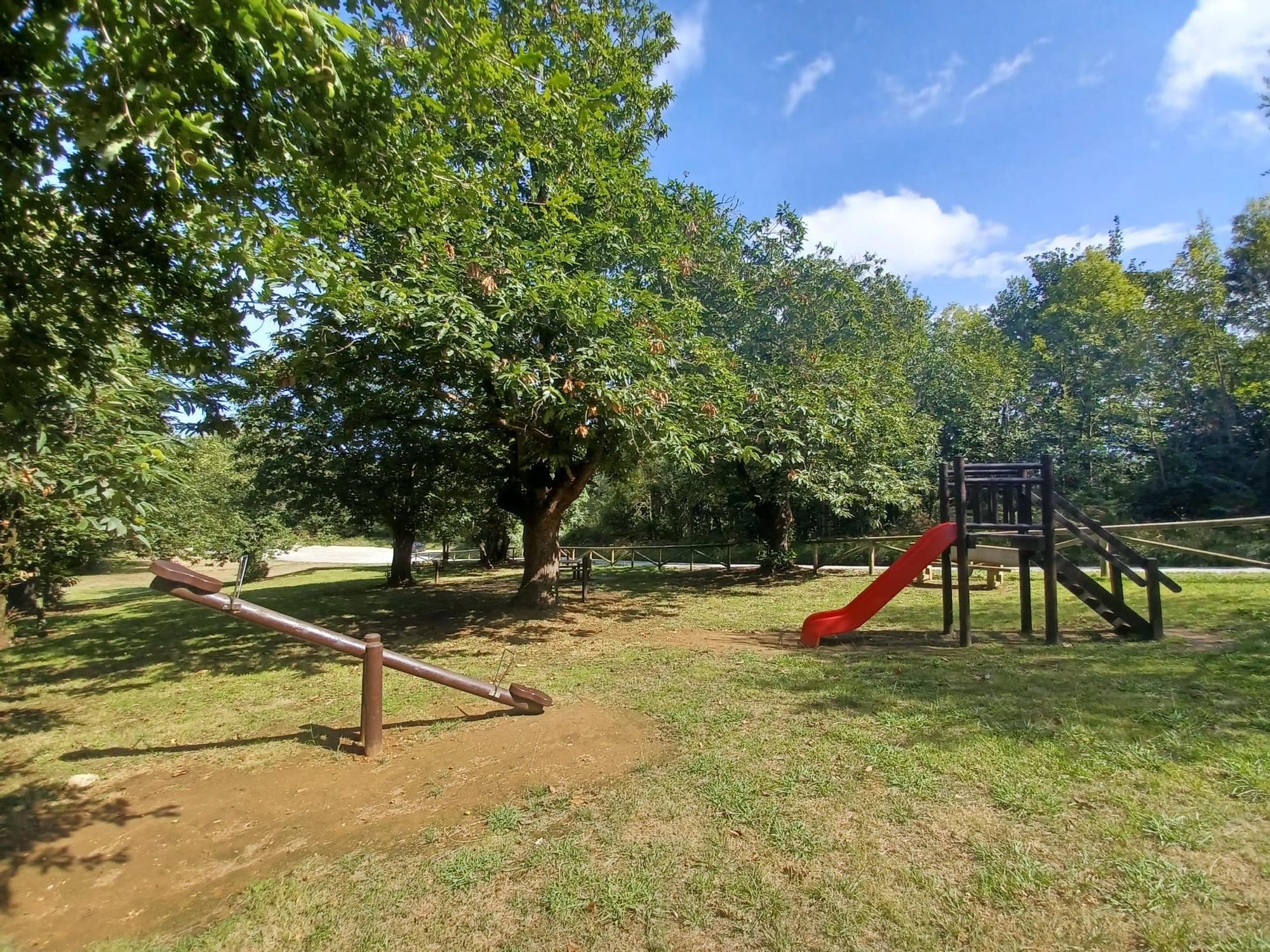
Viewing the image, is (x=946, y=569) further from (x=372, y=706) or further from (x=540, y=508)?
(x=372, y=706)

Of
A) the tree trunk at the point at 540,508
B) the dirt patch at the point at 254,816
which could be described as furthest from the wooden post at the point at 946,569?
the tree trunk at the point at 540,508

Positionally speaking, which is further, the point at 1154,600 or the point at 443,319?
the point at 1154,600

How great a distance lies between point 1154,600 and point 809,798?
647 centimetres

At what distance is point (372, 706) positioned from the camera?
509 cm

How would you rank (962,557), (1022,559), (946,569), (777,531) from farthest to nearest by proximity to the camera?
(777,531) → (946,569) → (1022,559) → (962,557)

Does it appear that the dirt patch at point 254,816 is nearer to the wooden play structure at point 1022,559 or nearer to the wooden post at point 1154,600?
the wooden play structure at point 1022,559

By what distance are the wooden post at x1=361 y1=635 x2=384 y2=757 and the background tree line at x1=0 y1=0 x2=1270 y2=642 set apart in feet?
6.77

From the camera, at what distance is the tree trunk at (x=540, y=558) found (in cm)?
1184

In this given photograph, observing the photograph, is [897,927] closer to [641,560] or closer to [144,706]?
[144,706]

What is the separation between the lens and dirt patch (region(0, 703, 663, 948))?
3.25 metres

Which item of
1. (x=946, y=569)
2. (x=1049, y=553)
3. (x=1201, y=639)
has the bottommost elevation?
(x=1201, y=639)

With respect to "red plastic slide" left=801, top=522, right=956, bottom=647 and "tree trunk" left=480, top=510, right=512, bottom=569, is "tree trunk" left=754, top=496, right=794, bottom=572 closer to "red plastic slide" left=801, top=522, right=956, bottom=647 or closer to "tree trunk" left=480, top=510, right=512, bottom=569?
"red plastic slide" left=801, top=522, right=956, bottom=647

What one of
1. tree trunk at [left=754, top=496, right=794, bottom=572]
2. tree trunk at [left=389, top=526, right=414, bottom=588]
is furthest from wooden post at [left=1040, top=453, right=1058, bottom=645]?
tree trunk at [left=389, top=526, right=414, bottom=588]

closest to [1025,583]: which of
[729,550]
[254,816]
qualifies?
[254,816]
